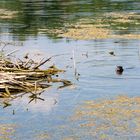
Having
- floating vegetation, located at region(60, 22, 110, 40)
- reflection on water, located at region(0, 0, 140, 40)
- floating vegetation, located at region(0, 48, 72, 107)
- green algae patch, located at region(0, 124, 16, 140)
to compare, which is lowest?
green algae patch, located at region(0, 124, 16, 140)

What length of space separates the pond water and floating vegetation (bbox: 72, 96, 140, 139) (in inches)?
6.1

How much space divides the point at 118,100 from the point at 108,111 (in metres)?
1.29

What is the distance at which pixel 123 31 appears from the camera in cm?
3188

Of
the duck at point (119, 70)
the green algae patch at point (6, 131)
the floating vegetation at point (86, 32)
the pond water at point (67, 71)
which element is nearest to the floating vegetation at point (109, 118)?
the pond water at point (67, 71)

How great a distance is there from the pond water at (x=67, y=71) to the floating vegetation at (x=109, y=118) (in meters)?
0.15

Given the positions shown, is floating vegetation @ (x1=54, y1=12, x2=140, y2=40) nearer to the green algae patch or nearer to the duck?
the duck

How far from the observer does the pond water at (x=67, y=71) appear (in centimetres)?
1359

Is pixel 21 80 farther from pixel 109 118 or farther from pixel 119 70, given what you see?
pixel 109 118

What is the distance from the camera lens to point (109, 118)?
14062 millimetres

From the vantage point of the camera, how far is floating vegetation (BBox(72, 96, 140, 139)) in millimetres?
12875

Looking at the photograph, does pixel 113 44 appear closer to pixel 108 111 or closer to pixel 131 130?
pixel 108 111

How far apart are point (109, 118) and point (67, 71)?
7.03 meters

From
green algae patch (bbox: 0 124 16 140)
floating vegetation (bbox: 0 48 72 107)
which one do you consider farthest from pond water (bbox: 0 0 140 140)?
floating vegetation (bbox: 0 48 72 107)

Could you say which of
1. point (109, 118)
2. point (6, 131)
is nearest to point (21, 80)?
point (6, 131)
